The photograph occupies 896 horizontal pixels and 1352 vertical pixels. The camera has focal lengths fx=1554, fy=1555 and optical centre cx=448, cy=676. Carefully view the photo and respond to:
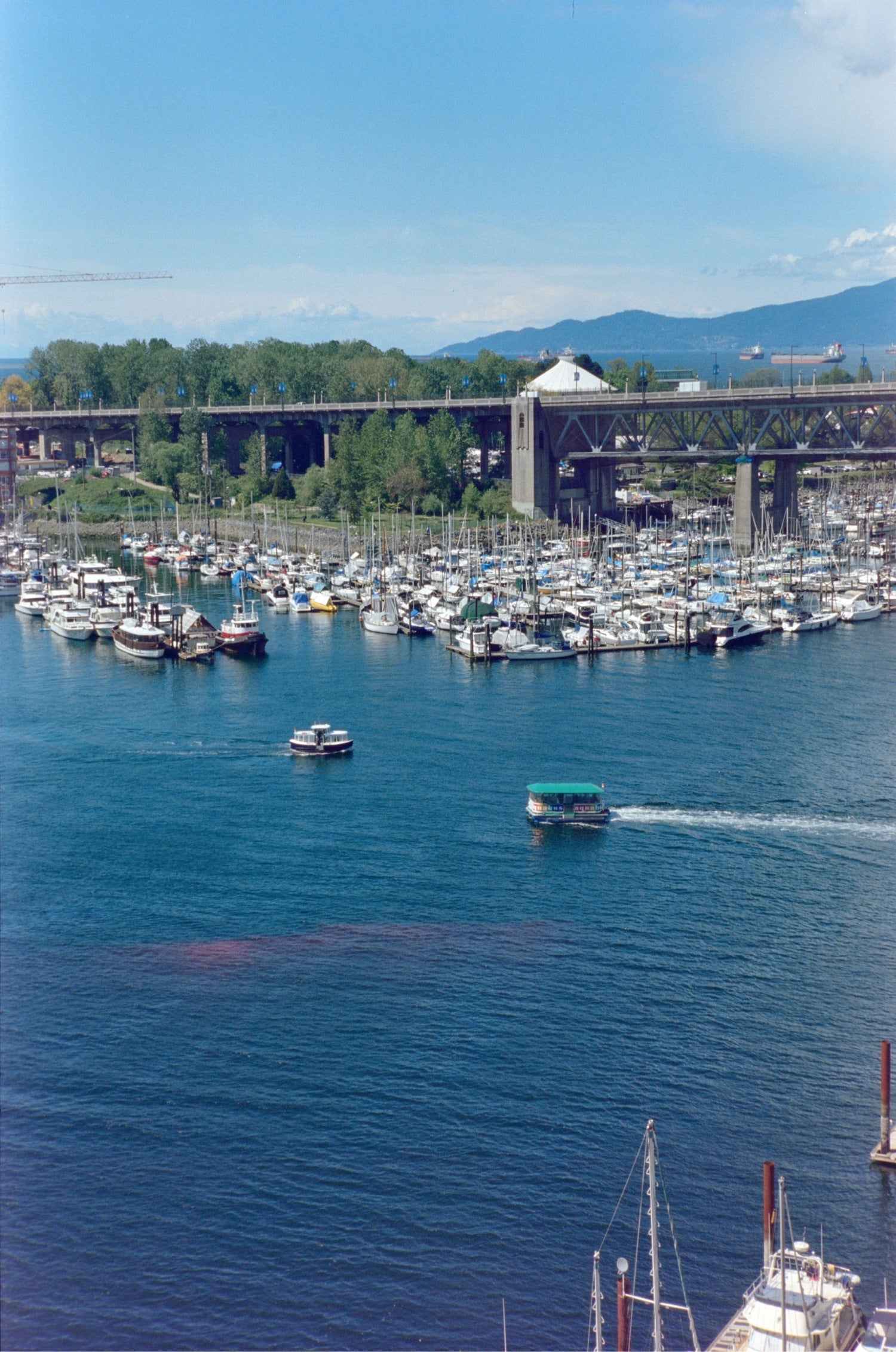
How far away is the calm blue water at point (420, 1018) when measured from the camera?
23.3 meters

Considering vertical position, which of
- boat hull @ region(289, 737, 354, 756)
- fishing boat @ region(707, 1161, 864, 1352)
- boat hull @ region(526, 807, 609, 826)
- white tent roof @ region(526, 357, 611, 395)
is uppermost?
white tent roof @ region(526, 357, 611, 395)

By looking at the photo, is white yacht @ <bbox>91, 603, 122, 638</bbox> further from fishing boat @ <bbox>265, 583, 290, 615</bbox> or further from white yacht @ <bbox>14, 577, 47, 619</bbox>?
fishing boat @ <bbox>265, 583, 290, 615</bbox>

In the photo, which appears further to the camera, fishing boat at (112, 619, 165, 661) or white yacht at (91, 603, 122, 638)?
white yacht at (91, 603, 122, 638)

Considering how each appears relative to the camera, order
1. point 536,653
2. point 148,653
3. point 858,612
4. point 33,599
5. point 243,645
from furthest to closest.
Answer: point 33,599 → point 858,612 → point 148,653 → point 243,645 → point 536,653

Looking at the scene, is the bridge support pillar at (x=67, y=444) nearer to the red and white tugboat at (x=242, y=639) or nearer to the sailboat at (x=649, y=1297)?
the red and white tugboat at (x=242, y=639)

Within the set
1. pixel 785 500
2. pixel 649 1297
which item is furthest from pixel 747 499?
pixel 649 1297

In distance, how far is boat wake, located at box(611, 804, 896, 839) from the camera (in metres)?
41.4

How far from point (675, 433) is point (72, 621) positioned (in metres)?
43.4

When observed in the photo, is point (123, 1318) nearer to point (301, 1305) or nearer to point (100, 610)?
point (301, 1305)

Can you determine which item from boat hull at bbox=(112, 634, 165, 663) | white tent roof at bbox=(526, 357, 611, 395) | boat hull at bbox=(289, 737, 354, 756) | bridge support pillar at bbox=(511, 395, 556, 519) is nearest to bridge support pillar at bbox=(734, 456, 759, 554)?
bridge support pillar at bbox=(511, 395, 556, 519)

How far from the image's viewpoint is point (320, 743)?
4916 centimetres

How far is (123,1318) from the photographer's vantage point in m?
22.4

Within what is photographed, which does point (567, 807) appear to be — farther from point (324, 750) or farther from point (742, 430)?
point (742, 430)

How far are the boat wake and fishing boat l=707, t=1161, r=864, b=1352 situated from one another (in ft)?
67.4
